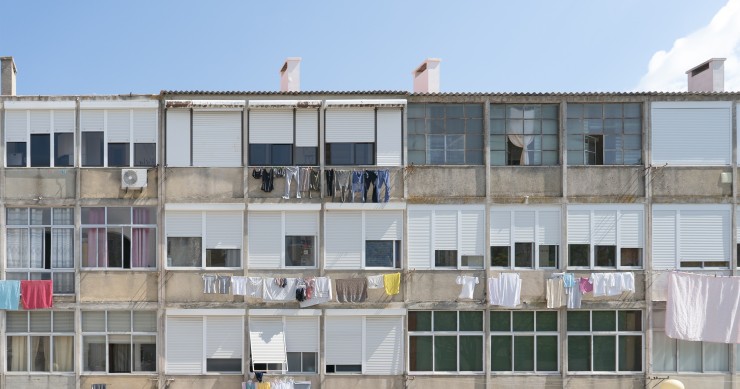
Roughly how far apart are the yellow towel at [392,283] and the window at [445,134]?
3656 mm

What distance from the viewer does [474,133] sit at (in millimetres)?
18969

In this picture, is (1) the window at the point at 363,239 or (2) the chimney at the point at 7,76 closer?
(1) the window at the point at 363,239

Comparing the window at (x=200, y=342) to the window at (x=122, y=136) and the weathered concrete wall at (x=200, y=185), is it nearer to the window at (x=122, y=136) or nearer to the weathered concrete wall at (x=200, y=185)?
the weathered concrete wall at (x=200, y=185)

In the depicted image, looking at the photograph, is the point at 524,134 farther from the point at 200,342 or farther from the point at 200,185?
the point at 200,342

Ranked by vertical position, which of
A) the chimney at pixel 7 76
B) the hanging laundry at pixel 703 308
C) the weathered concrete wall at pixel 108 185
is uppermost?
the chimney at pixel 7 76

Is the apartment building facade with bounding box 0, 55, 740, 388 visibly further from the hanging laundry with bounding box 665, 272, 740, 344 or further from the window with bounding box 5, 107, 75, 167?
the hanging laundry with bounding box 665, 272, 740, 344

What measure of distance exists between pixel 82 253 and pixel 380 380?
9.91m

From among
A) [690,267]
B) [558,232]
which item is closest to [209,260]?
[558,232]

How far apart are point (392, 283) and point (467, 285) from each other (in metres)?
2.28

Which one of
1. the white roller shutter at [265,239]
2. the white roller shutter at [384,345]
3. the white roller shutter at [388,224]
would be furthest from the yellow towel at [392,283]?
the white roller shutter at [265,239]

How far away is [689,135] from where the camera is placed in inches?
744

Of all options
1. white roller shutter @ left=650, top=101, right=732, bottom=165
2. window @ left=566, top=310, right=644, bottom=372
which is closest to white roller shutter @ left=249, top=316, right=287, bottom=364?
window @ left=566, top=310, right=644, bottom=372

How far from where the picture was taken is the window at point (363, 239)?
61.3 ft

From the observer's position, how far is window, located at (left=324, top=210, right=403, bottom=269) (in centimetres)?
1867
